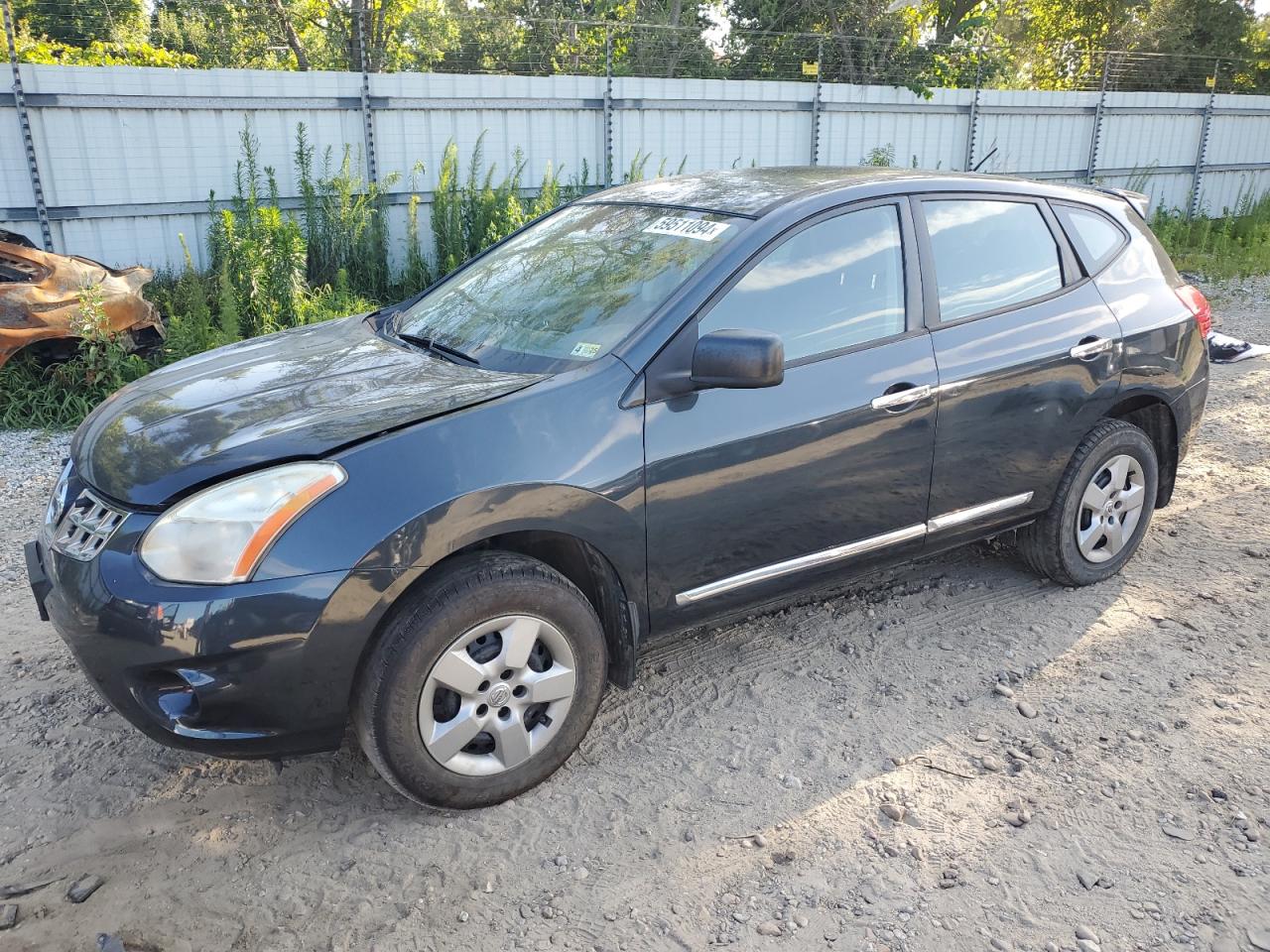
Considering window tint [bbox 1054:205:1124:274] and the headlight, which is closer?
the headlight

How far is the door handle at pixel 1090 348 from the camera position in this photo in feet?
12.4

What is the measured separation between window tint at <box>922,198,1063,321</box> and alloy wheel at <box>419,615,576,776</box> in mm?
1870

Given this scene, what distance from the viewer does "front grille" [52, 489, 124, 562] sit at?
8.42 feet

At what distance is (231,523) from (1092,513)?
3333 millimetres

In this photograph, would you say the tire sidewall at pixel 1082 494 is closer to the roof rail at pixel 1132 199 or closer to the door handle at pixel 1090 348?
the door handle at pixel 1090 348

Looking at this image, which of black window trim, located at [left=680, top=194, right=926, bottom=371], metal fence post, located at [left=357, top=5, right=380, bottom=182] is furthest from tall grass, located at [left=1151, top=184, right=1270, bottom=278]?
black window trim, located at [left=680, top=194, right=926, bottom=371]

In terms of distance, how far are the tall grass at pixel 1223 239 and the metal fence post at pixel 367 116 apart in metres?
9.71

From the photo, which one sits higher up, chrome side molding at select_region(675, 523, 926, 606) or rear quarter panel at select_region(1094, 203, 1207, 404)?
rear quarter panel at select_region(1094, 203, 1207, 404)

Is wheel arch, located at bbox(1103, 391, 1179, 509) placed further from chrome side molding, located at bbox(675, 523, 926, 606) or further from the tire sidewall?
chrome side molding, located at bbox(675, 523, 926, 606)

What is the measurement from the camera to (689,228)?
3381 mm

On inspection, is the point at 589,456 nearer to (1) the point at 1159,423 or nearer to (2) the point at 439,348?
(2) the point at 439,348

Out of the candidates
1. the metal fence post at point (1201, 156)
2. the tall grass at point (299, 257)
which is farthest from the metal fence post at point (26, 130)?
the metal fence post at point (1201, 156)

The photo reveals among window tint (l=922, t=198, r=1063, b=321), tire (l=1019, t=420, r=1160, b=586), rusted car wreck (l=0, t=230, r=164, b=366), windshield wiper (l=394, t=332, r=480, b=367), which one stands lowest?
tire (l=1019, t=420, r=1160, b=586)

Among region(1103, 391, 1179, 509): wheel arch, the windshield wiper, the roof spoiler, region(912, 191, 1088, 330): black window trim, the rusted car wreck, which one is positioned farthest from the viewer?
the rusted car wreck
